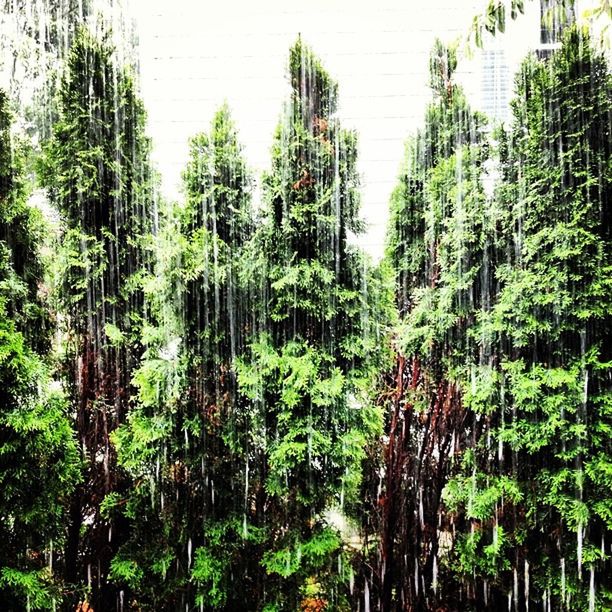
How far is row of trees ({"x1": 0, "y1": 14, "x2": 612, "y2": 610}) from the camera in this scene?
11.8 feet

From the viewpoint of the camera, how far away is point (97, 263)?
435 cm

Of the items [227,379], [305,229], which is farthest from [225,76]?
[227,379]

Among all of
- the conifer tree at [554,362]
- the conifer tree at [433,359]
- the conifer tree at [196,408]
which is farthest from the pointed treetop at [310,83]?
the conifer tree at [554,362]

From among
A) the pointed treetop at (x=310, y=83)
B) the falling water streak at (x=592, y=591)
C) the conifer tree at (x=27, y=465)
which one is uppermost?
the pointed treetop at (x=310, y=83)

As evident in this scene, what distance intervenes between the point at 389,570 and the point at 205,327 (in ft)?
9.82

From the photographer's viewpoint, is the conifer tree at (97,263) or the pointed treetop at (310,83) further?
the conifer tree at (97,263)

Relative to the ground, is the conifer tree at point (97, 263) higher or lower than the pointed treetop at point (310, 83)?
lower

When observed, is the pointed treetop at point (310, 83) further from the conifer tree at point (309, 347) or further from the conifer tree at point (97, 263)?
the conifer tree at point (97, 263)

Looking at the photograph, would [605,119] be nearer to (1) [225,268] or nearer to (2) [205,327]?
(1) [225,268]

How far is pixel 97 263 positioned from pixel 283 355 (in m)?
1.95

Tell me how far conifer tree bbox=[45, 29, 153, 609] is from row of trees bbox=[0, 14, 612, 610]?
0.02m

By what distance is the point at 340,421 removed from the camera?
3904 millimetres

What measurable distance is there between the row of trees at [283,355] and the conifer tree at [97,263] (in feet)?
0.06

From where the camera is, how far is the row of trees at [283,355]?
3.58 metres
